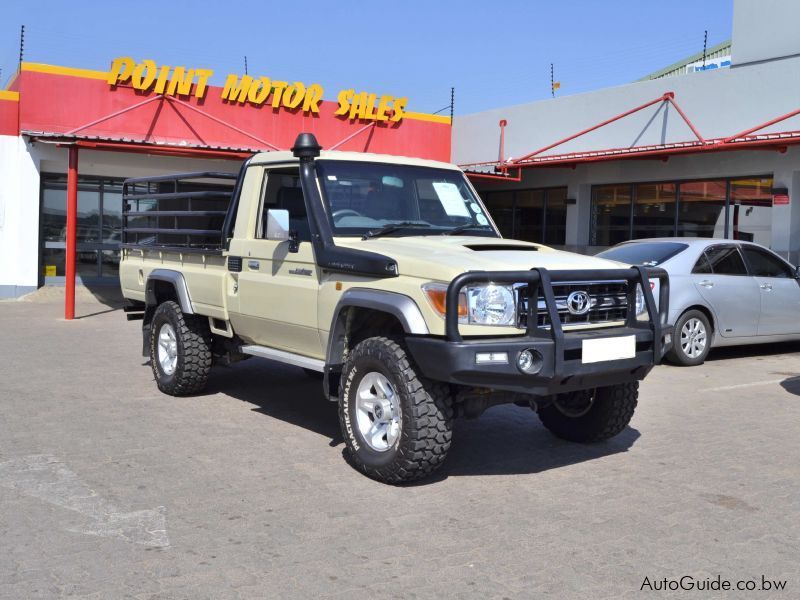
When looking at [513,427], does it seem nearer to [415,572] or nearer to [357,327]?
[357,327]

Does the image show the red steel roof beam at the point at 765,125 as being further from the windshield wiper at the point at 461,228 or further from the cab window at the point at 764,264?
the windshield wiper at the point at 461,228

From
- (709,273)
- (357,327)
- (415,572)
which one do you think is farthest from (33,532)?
(709,273)

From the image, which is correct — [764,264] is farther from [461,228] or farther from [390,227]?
[390,227]

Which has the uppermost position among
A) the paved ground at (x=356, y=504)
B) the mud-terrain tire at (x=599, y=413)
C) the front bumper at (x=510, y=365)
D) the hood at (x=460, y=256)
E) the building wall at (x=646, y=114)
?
the building wall at (x=646, y=114)

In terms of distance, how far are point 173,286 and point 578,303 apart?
415 centimetres

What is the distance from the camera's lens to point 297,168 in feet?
21.0

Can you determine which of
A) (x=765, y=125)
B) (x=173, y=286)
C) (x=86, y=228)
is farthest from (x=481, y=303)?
(x=86, y=228)

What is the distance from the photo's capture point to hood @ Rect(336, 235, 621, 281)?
5004 mm

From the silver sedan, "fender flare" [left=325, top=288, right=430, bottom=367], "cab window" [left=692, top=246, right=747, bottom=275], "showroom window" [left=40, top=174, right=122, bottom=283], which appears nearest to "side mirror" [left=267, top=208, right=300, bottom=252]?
"fender flare" [left=325, top=288, right=430, bottom=367]

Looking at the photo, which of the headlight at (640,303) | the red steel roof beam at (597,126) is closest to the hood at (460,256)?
the headlight at (640,303)

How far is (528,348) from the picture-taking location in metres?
4.85

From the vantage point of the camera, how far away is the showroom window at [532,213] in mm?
20294

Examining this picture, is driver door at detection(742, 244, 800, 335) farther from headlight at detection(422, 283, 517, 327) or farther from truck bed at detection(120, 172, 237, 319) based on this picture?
headlight at detection(422, 283, 517, 327)

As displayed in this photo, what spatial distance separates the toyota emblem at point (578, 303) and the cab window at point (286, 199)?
6.45 feet
